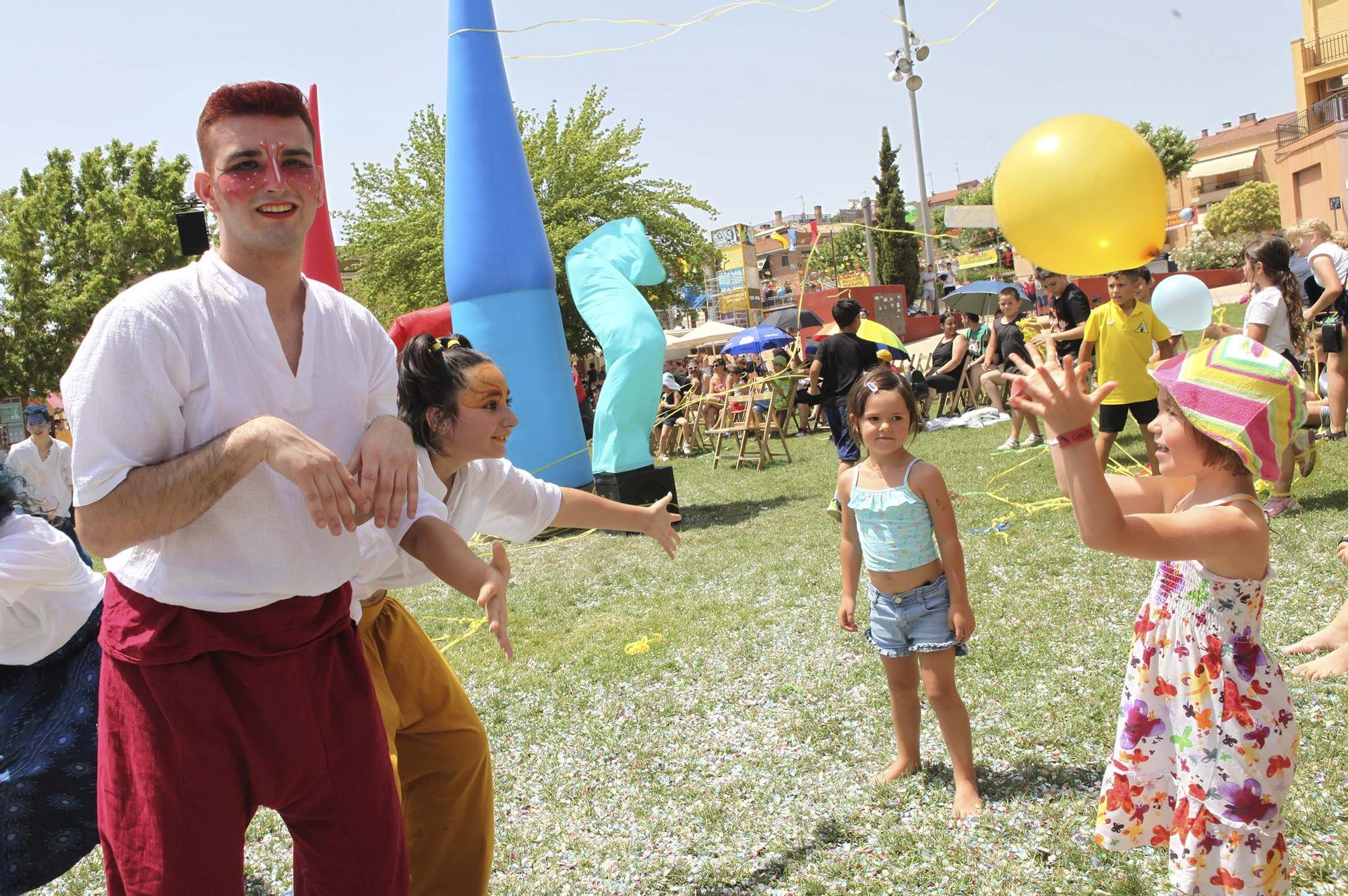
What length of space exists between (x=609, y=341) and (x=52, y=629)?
6826 millimetres

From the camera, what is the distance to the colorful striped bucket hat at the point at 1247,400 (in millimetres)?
2254

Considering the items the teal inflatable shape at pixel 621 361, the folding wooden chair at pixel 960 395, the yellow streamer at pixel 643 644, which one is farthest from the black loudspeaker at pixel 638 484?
the folding wooden chair at pixel 960 395

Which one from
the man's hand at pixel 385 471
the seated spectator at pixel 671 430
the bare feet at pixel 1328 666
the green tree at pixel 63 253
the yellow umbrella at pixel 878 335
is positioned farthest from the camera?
the green tree at pixel 63 253

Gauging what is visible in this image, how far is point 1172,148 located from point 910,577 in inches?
2290

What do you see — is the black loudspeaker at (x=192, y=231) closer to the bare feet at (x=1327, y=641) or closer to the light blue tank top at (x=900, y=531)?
the light blue tank top at (x=900, y=531)

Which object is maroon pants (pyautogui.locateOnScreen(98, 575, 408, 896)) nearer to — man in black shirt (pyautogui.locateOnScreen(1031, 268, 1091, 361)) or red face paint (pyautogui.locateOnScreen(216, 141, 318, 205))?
red face paint (pyautogui.locateOnScreen(216, 141, 318, 205))

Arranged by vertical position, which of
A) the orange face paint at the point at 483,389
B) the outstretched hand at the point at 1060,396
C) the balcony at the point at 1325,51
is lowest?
the outstretched hand at the point at 1060,396

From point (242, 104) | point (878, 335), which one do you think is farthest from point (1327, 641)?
point (878, 335)

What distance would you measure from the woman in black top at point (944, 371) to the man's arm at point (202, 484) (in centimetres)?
1176

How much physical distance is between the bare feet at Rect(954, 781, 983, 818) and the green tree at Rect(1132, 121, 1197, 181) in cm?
5364

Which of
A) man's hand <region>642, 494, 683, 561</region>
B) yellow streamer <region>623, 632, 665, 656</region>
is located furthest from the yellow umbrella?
man's hand <region>642, 494, 683, 561</region>

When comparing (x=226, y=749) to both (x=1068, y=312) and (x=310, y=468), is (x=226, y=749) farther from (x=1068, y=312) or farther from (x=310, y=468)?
(x=1068, y=312)

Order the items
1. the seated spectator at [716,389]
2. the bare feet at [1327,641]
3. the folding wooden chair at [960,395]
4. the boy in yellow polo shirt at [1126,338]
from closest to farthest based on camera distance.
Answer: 1. the bare feet at [1327,641]
2. the boy in yellow polo shirt at [1126,338]
3. the folding wooden chair at [960,395]
4. the seated spectator at [716,389]

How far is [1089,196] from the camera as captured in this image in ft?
9.67
